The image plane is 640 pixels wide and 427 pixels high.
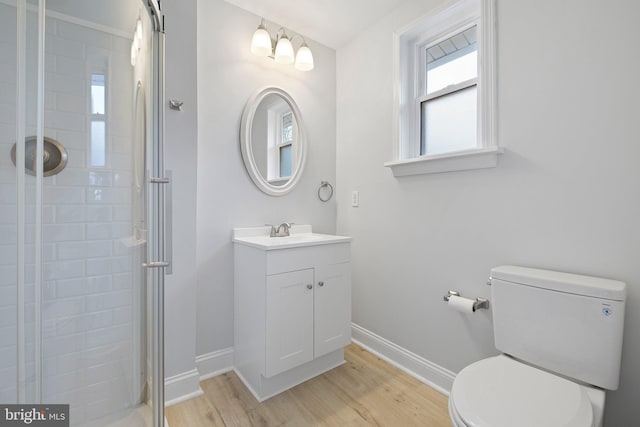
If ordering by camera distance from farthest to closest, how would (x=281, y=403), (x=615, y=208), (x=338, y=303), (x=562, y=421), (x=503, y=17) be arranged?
1. (x=338, y=303)
2. (x=281, y=403)
3. (x=503, y=17)
4. (x=615, y=208)
5. (x=562, y=421)

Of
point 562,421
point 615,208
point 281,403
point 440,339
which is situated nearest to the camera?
point 562,421

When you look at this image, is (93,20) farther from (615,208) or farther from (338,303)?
(615,208)

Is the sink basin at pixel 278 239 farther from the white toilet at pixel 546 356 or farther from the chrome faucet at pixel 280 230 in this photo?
the white toilet at pixel 546 356

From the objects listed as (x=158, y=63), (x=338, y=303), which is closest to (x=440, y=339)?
(x=338, y=303)

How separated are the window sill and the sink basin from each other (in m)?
0.57

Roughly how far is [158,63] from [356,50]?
157cm

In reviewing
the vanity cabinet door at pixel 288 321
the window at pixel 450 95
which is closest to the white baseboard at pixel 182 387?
the vanity cabinet door at pixel 288 321

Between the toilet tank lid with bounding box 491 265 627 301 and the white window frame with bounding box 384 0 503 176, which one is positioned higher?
the white window frame with bounding box 384 0 503 176

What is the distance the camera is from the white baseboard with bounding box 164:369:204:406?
1518mm

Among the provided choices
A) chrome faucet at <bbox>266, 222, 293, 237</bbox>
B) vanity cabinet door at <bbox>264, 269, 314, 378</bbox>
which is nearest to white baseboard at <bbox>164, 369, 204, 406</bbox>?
vanity cabinet door at <bbox>264, 269, 314, 378</bbox>

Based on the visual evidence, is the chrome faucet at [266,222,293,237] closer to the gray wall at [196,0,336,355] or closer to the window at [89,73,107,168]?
the gray wall at [196,0,336,355]

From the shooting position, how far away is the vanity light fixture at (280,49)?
1.87 meters

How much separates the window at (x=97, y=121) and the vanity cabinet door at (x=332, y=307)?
3.90ft

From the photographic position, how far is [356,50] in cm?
223
